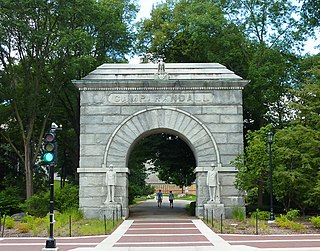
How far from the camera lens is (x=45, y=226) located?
20828 mm

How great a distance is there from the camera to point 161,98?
25.6 meters

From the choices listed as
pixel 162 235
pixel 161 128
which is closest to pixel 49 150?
pixel 162 235

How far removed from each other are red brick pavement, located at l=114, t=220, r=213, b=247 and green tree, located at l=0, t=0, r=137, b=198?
11.5 m

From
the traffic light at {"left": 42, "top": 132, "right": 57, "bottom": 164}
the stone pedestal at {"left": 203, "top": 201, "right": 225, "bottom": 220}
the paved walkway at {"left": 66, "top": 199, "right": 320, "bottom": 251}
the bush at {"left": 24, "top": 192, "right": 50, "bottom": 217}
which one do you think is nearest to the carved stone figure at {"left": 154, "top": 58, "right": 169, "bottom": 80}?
the stone pedestal at {"left": 203, "top": 201, "right": 225, "bottom": 220}

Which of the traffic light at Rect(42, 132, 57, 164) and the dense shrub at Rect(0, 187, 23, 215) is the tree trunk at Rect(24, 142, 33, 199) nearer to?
the dense shrub at Rect(0, 187, 23, 215)

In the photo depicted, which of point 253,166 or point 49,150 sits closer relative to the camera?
point 49,150

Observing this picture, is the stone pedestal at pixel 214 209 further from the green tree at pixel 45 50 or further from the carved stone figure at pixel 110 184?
the green tree at pixel 45 50

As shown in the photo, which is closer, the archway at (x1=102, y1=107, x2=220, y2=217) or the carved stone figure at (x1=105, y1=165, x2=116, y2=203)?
the carved stone figure at (x1=105, y1=165, x2=116, y2=203)

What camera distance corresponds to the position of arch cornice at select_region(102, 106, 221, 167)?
25.2 meters

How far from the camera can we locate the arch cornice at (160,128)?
2522 cm

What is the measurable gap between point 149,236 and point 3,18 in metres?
16.7

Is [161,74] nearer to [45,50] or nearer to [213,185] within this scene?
[213,185]

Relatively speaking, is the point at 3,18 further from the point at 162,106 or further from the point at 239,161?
the point at 239,161

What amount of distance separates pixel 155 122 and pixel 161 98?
1.34 meters
